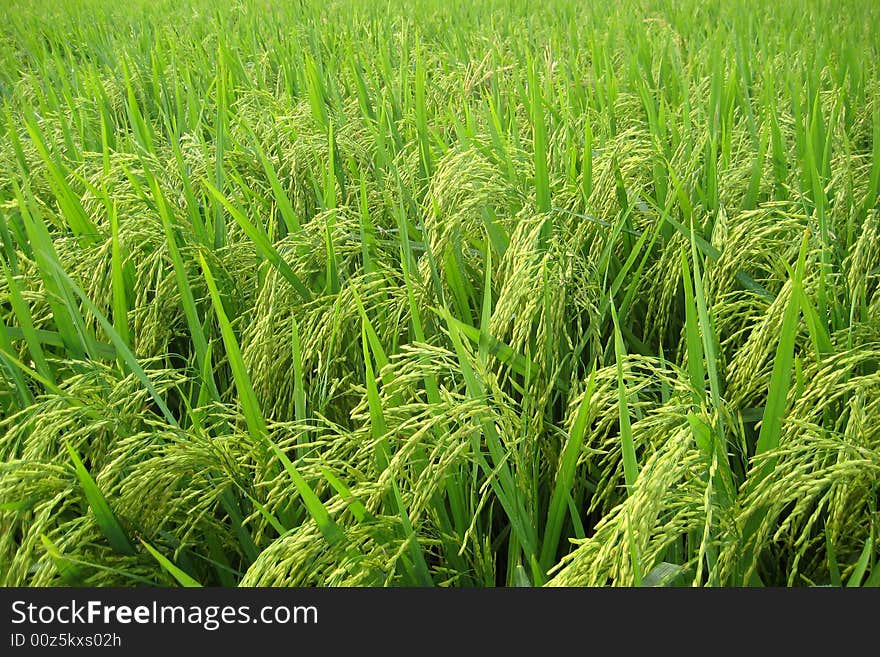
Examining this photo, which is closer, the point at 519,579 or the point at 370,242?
the point at 519,579

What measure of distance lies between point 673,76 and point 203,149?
185 cm

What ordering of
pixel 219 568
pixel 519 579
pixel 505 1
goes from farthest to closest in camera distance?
pixel 505 1 → pixel 219 568 → pixel 519 579

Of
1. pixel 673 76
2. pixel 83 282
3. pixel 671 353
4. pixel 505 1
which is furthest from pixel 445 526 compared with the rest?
pixel 505 1

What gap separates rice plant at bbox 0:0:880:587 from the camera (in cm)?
91

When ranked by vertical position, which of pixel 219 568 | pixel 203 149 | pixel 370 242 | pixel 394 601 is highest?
pixel 203 149

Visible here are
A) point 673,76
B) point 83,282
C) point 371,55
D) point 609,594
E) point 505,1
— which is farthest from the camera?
point 505,1

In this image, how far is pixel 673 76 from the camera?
9.34 feet

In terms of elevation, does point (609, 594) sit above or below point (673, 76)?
below

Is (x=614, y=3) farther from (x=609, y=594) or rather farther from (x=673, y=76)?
(x=609, y=594)

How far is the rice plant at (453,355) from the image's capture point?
3.00 feet

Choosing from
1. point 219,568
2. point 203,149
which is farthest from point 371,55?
point 219,568

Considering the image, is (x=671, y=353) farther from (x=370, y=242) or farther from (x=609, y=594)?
(x=609, y=594)

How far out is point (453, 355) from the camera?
100 cm

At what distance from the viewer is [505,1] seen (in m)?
5.27
